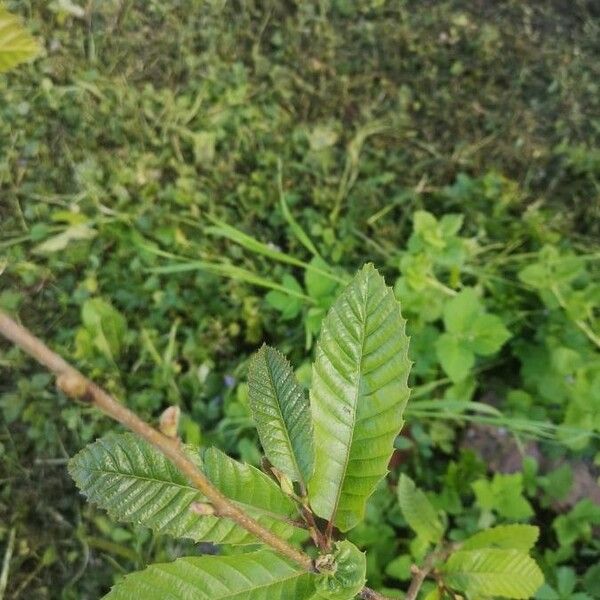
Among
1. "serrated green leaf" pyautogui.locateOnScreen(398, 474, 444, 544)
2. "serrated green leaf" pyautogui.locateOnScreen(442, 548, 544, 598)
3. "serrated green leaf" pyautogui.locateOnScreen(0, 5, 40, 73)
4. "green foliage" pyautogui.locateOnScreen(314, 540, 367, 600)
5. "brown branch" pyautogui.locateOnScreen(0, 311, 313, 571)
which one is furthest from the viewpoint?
"serrated green leaf" pyautogui.locateOnScreen(398, 474, 444, 544)

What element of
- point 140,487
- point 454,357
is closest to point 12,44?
point 140,487

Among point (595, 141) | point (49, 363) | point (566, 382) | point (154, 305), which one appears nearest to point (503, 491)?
point (566, 382)

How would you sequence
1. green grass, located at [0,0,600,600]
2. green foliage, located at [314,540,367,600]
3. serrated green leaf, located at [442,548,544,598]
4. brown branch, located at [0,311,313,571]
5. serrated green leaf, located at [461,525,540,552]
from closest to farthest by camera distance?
brown branch, located at [0,311,313,571], green foliage, located at [314,540,367,600], serrated green leaf, located at [442,548,544,598], serrated green leaf, located at [461,525,540,552], green grass, located at [0,0,600,600]

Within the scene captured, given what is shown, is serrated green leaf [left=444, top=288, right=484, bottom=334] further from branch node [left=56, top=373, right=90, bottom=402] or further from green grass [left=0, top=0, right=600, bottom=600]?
branch node [left=56, top=373, right=90, bottom=402]

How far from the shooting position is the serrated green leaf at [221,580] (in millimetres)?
975

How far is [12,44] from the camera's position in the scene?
83 cm

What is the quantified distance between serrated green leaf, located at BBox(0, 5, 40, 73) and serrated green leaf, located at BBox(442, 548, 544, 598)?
1.44m

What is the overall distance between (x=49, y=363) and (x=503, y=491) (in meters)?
1.88

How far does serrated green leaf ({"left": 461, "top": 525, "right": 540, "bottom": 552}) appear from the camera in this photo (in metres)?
1.82

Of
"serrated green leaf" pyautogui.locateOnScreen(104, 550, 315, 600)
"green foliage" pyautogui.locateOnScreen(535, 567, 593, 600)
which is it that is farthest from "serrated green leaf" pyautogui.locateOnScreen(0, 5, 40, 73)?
"green foliage" pyautogui.locateOnScreen(535, 567, 593, 600)

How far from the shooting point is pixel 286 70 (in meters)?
2.75

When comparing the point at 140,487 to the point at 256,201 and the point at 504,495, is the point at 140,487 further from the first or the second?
the point at 256,201

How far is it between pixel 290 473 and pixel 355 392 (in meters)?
0.16

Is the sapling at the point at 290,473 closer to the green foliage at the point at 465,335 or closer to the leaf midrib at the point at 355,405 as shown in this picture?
the leaf midrib at the point at 355,405
